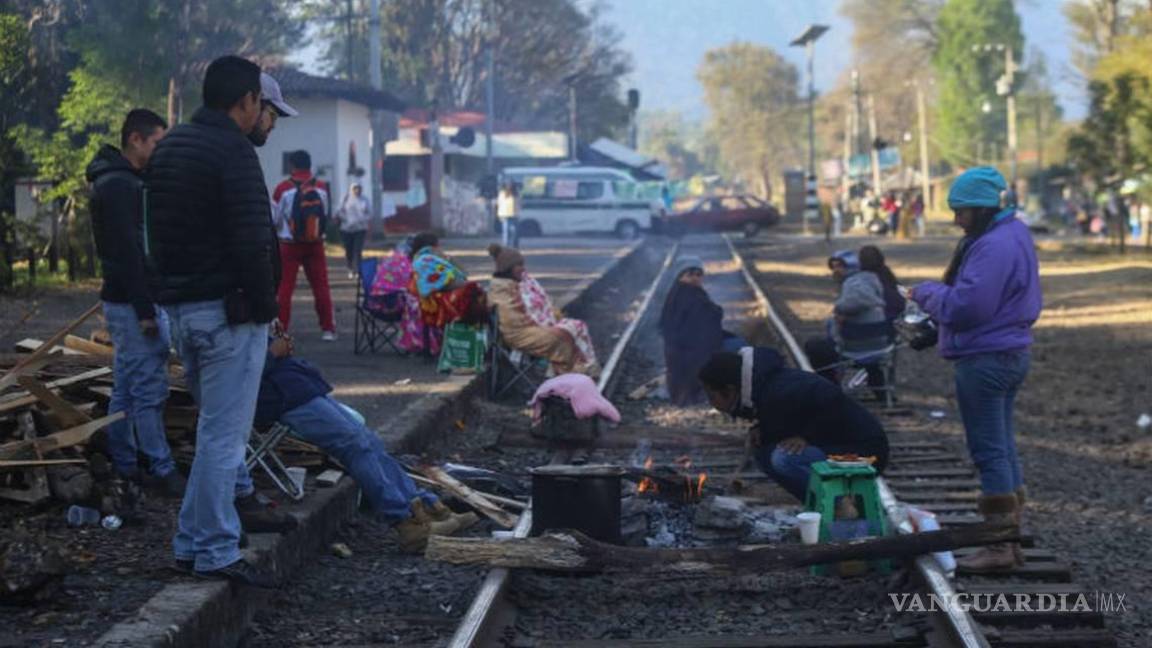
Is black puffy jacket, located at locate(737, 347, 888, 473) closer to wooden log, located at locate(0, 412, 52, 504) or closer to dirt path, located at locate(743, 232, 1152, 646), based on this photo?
dirt path, located at locate(743, 232, 1152, 646)

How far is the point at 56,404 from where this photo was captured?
743 centimetres

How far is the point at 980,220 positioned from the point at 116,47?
19405 mm

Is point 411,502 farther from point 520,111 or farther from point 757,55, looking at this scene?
point 757,55

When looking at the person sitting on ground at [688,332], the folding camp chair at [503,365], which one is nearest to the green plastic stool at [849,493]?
the person sitting on ground at [688,332]

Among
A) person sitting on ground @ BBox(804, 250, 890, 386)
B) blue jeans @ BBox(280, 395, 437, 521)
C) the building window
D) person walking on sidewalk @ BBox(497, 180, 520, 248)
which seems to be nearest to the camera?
blue jeans @ BBox(280, 395, 437, 521)

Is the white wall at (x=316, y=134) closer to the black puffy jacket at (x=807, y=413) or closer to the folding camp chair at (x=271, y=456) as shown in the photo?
the folding camp chair at (x=271, y=456)

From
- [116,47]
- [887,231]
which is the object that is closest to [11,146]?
[116,47]

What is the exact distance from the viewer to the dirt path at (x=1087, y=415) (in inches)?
304

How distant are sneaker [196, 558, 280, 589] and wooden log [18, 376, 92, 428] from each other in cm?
165

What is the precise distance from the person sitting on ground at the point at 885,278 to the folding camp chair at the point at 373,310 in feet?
13.7

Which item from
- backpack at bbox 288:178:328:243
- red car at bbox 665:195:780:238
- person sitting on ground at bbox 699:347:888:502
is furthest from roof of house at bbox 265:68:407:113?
person sitting on ground at bbox 699:347:888:502

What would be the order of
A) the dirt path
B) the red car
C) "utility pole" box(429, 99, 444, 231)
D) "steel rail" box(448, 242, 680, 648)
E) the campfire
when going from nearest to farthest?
"steel rail" box(448, 242, 680, 648)
the dirt path
the campfire
"utility pole" box(429, 99, 444, 231)
the red car

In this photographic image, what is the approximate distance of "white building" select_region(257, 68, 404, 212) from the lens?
37.0 meters

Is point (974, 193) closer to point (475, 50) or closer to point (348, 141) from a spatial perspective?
point (348, 141)
